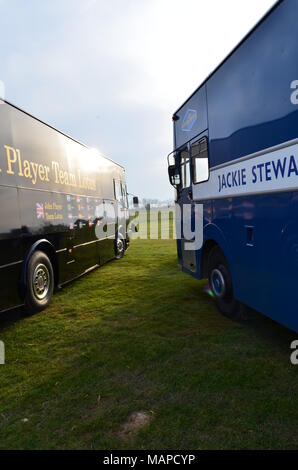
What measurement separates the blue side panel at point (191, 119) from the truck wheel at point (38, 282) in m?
3.21

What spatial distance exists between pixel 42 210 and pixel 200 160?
2792mm

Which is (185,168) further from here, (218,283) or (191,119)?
(218,283)

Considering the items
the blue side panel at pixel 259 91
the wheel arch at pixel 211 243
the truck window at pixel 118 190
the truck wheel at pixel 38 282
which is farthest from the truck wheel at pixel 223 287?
the truck window at pixel 118 190

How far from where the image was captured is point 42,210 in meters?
5.54

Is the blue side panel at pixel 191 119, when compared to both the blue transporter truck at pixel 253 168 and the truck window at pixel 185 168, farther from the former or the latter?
the truck window at pixel 185 168

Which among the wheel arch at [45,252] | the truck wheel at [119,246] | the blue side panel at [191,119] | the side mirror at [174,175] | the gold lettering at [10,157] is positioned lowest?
the truck wheel at [119,246]

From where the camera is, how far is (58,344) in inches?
162

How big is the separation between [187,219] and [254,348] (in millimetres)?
2639

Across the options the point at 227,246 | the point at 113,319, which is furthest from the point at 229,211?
the point at 113,319

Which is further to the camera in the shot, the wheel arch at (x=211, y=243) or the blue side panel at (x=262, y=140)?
the wheel arch at (x=211, y=243)

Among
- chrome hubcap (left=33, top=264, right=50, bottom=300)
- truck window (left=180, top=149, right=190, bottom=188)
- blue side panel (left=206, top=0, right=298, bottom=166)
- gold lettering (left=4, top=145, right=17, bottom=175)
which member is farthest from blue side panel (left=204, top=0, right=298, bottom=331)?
chrome hubcap (left=33, top=264, right=50, bottom=300)

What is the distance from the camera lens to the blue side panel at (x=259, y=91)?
113 inches

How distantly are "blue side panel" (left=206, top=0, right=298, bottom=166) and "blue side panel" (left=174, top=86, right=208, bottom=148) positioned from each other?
36 centimetres

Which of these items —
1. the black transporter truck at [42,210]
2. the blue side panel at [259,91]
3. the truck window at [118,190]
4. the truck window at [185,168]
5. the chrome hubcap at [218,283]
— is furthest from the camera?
the truck window at [118,190]
